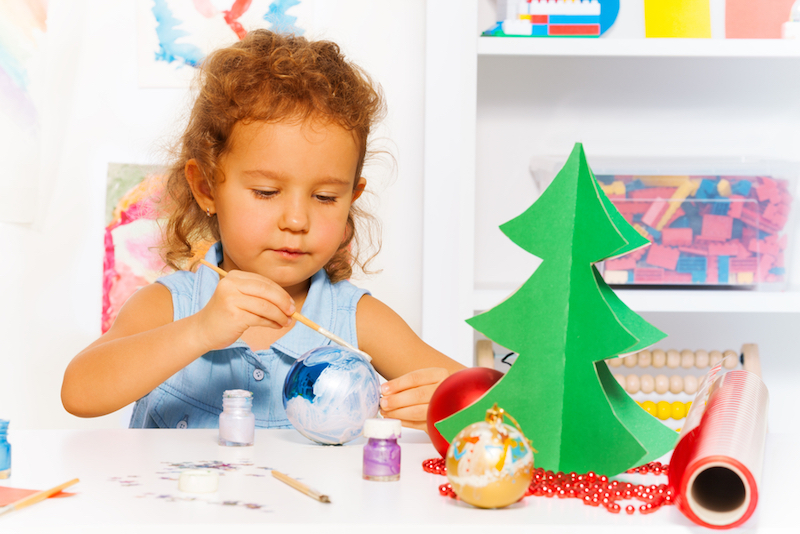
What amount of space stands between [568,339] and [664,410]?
115cm

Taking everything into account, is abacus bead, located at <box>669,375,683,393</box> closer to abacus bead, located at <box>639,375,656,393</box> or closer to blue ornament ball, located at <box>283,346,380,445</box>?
abacus bead, located at <box>639,375,656,393</box>

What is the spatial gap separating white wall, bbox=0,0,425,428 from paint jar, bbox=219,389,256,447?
0.98 metres

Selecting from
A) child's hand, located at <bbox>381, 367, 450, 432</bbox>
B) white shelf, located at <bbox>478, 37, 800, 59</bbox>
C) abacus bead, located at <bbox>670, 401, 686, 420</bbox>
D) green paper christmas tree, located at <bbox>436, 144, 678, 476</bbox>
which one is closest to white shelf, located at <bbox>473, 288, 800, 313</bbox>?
abacus bead, located at <bbox>670, 401, 686, 420</bbox>

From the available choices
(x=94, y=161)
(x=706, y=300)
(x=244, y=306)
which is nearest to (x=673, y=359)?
(x=706, y=300)

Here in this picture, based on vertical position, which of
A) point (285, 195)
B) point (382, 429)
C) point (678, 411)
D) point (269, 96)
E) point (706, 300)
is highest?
point (269, 96)

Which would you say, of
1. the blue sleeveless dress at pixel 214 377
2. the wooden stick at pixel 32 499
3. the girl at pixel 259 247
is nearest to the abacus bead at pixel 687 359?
the girl at pixel 259 247

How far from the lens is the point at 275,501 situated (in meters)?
0.43

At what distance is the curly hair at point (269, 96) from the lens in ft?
3.23

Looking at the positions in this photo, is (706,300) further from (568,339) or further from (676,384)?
(568,339)

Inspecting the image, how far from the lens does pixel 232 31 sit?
1.59 metres

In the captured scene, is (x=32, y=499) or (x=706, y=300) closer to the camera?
(x=32, y=499)

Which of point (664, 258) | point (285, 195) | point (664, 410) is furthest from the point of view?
point (664, 410)

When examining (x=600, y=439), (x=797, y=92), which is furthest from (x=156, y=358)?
(x=797, y=92)

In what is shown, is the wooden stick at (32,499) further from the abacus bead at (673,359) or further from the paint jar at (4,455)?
the abacus bead at (673,359)
